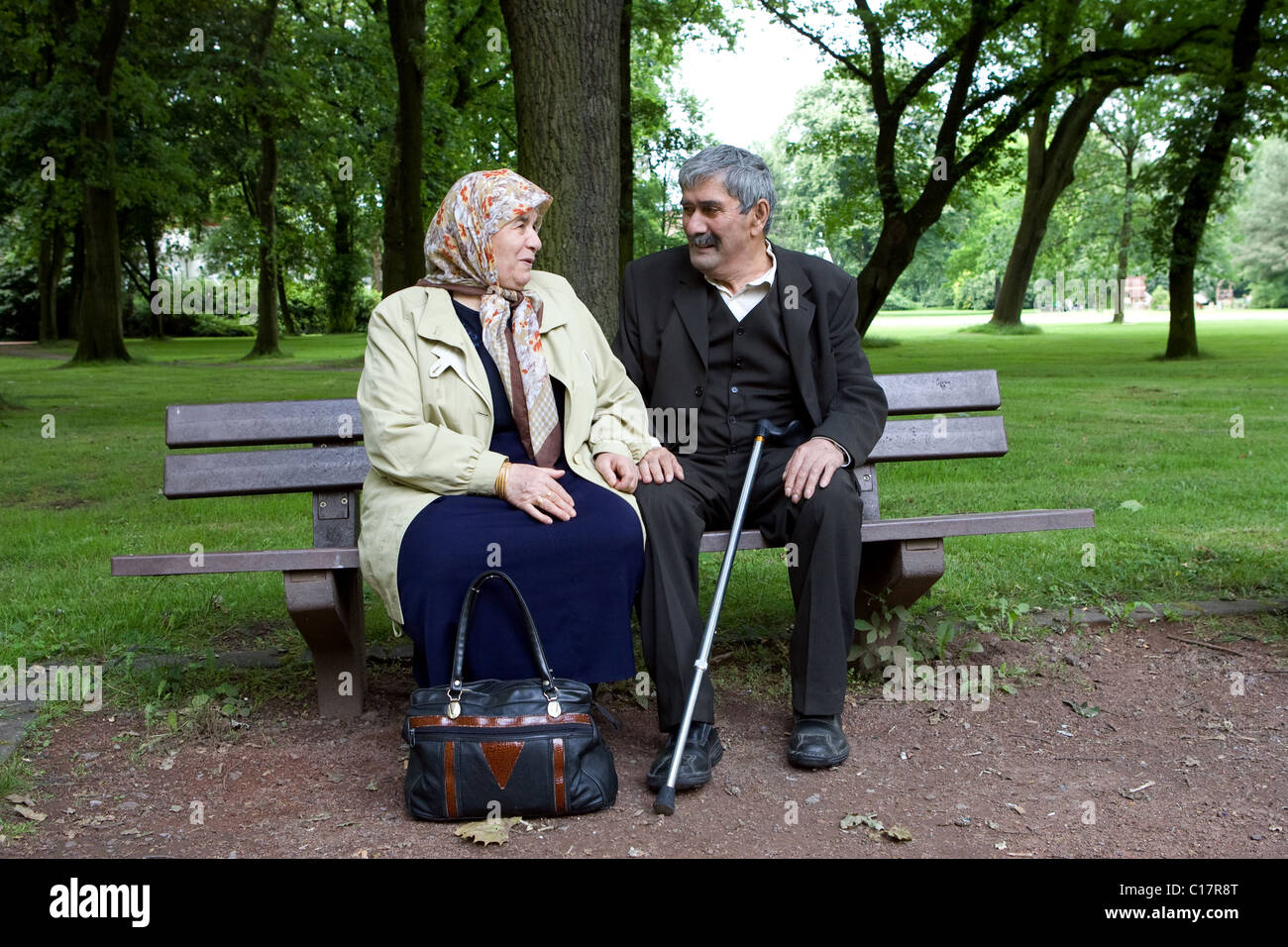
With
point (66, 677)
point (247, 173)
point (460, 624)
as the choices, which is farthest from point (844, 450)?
point (247, 173)

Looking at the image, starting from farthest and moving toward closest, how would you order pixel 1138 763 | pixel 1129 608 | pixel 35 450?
pixel 35 450 < pixel 1129 608 < pixel 1138 763

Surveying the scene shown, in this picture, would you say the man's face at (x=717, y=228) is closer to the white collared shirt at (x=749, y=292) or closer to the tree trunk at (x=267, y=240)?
the white collared shirt at (x=749, y=292)

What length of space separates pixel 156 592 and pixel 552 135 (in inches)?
98.2

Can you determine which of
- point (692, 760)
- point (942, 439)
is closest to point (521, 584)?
point (692, 760)

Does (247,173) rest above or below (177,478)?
above

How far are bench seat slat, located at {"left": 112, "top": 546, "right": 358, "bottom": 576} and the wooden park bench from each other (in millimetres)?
10

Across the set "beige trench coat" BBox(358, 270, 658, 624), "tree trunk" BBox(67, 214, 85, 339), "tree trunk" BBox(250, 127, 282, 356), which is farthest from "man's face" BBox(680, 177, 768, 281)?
"tree trunk" BBox(67, 214, 85, 339)

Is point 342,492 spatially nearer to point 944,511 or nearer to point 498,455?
point 498,455

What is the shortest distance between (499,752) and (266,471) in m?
1.46

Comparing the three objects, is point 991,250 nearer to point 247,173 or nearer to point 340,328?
point 340,328

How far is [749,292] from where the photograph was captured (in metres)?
4.09

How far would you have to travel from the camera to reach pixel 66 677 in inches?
166

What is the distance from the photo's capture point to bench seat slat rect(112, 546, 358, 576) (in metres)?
3.50

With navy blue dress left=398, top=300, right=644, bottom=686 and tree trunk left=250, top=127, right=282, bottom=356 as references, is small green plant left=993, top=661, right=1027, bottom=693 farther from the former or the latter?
tree trunk left=250, top=127, right=282, bottom=356
